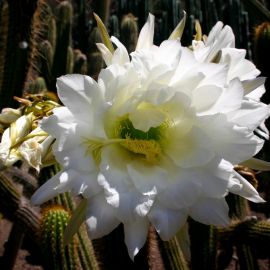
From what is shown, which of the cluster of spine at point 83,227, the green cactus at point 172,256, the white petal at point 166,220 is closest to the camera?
the white petal at point 166,220

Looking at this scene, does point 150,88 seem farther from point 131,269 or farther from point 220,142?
point 131,269

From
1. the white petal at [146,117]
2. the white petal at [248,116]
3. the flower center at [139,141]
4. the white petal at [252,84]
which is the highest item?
the white petal at [252,84]

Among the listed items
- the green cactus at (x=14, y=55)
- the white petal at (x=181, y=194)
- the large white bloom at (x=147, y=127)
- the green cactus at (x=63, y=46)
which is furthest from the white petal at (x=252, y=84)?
the green cactus at (x=63, y=46)

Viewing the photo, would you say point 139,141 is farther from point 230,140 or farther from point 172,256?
point 172,256

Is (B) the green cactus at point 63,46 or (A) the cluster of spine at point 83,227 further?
(B) the green cactus at point 63,46

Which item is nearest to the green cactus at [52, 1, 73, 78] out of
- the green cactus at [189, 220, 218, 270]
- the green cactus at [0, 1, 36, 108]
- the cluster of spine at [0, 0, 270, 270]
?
the cluster of spine at [0, 0, 270, 270]

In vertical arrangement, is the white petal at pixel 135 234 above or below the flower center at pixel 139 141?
below

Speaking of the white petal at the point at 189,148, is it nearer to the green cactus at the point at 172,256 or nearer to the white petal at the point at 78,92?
the white petal at the point at 78,92

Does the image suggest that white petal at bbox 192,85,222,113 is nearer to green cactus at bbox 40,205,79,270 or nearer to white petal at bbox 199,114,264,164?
white petal at bbox 199,114,264,164
